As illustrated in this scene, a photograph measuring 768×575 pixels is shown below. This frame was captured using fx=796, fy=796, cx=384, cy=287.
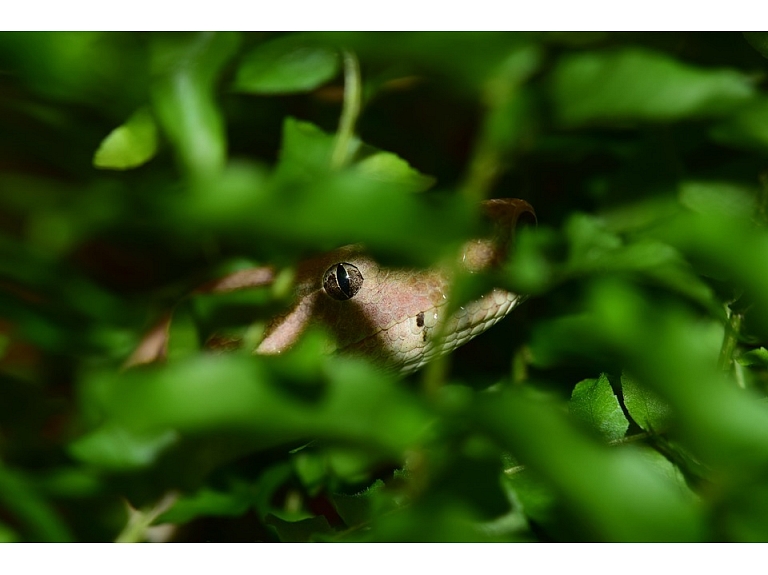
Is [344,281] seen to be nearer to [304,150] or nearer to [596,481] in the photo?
[304,150]

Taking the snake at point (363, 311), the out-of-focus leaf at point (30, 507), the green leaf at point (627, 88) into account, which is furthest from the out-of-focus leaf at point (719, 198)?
the out-of-focus leaf at point (30, 507)

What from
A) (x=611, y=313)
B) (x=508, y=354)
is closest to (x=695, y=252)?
(x=611, y=313)

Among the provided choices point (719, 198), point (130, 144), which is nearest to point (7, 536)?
point (130, 144)

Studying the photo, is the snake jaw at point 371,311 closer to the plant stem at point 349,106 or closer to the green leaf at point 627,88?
the plant stem at point 349,106

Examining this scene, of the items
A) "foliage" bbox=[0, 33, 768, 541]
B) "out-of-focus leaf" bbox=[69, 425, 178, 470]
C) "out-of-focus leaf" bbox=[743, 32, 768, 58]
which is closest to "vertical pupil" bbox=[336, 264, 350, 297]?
"foliage" bbox=[0, 33, 768, 541]

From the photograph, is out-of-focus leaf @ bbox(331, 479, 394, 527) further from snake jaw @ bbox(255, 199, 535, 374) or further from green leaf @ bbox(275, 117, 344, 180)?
snake jaw @ bbox(255, 199, 535, 374)

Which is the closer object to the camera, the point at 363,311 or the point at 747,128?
the point at 747,128
